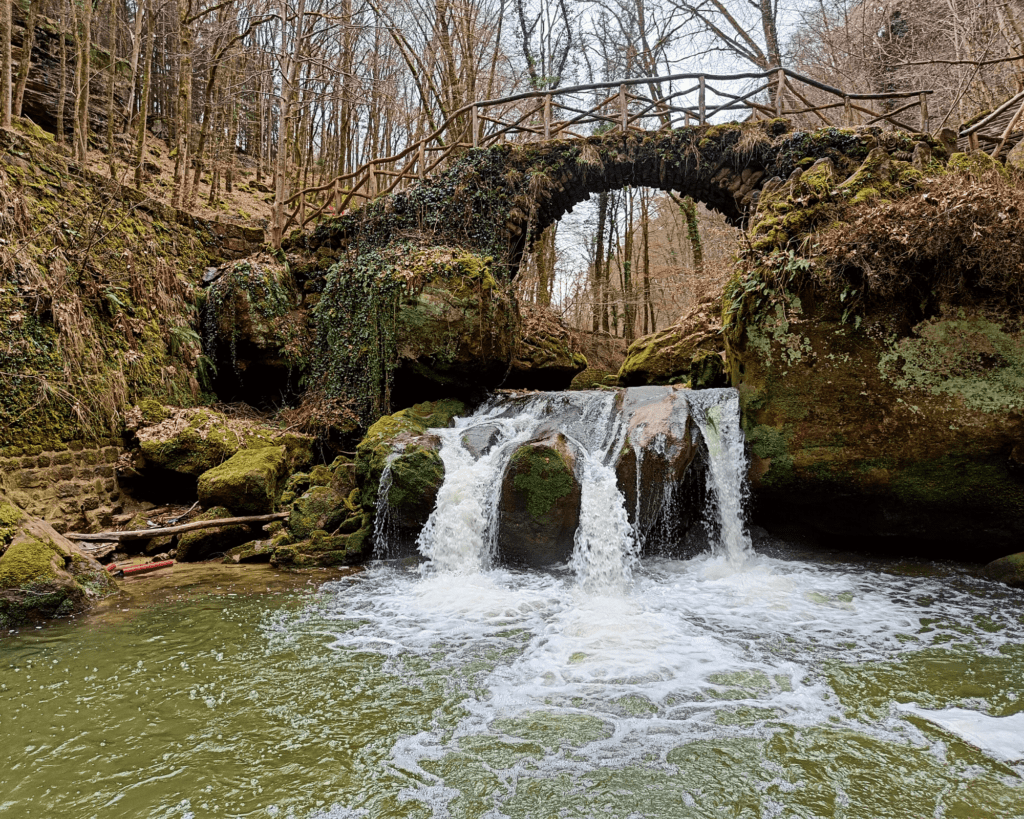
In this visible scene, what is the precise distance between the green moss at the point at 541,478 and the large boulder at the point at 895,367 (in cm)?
245

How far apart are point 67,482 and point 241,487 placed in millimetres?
2115

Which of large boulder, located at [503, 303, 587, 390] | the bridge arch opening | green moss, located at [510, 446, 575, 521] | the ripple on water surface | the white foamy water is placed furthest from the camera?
the bridge arch opening

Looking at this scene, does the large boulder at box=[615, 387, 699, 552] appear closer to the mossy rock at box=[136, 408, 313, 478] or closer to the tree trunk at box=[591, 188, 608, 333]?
the mossy rock at box=[136, 408, 313, 478]

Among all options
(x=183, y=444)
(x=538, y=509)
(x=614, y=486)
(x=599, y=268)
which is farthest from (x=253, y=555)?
(x=599, y=268)

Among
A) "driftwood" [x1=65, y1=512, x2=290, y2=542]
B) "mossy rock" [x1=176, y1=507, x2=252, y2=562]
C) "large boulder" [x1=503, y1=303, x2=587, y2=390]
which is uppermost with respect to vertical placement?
"large boulder" [x1=503, y1=303, x2=587, y2=390]

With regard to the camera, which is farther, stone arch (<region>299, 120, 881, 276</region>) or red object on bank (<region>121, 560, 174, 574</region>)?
stone arch (<region>299, 120, 881, 276</region>)

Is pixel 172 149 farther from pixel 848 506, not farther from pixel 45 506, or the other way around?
pixel 848 506

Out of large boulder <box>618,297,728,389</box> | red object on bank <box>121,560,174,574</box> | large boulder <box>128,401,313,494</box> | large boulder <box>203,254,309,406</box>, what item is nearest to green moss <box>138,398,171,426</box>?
large boulder <box>128,401,313,494</box>

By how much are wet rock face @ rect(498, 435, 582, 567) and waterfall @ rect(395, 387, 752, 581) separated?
10 cm

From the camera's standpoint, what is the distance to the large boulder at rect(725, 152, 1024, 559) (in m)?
5.91

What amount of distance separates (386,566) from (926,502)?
6413 mm

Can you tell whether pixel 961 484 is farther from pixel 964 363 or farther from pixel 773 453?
pixel 773 453

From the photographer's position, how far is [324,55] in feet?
54.7

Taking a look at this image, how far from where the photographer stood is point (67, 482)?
7195mm
